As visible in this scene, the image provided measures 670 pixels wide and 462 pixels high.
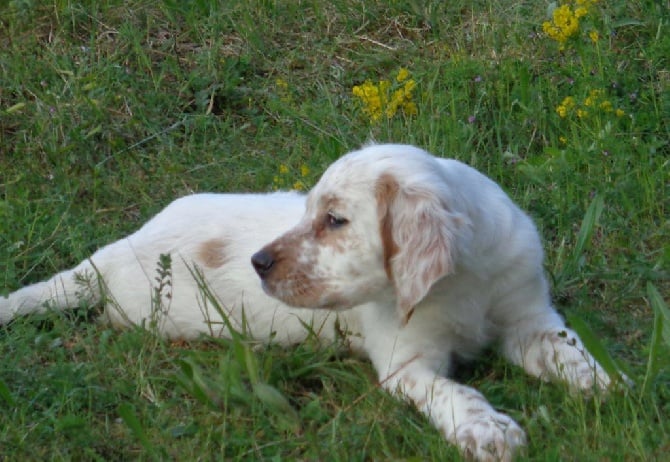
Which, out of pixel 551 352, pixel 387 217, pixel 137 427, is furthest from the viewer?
pixel 551 352

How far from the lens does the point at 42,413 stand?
12.3 ft

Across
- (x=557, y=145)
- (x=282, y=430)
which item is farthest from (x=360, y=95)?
(x=282, y=430)

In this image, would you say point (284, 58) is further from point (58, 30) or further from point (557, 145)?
point (557, 145)

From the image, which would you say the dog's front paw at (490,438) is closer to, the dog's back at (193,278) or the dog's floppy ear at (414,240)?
the dog's floppy ear at (414,240)

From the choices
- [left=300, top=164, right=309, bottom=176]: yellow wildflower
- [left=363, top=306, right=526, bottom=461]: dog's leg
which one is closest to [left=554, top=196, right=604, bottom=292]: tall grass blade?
[left=363, top=306, right=526, bottom=461]: dog's leg

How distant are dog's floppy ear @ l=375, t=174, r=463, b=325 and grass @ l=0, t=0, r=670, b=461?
1.28 feet

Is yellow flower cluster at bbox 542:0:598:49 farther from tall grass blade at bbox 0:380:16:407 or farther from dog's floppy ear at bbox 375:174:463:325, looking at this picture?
tall grass blade at bbox 0:380:16:407

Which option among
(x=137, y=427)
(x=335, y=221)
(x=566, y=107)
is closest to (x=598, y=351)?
(x=335, y=221)

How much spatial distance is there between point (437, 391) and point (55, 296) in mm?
1701

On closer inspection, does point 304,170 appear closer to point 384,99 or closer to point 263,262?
point 384,99

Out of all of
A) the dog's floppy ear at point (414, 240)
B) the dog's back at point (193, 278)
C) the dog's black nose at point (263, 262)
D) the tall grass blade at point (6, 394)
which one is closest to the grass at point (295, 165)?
the tall grass blade at point (6, 394)

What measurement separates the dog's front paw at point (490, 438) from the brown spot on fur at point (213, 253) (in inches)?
53.9

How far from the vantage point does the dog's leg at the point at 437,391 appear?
3318mm

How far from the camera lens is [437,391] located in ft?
11.9
